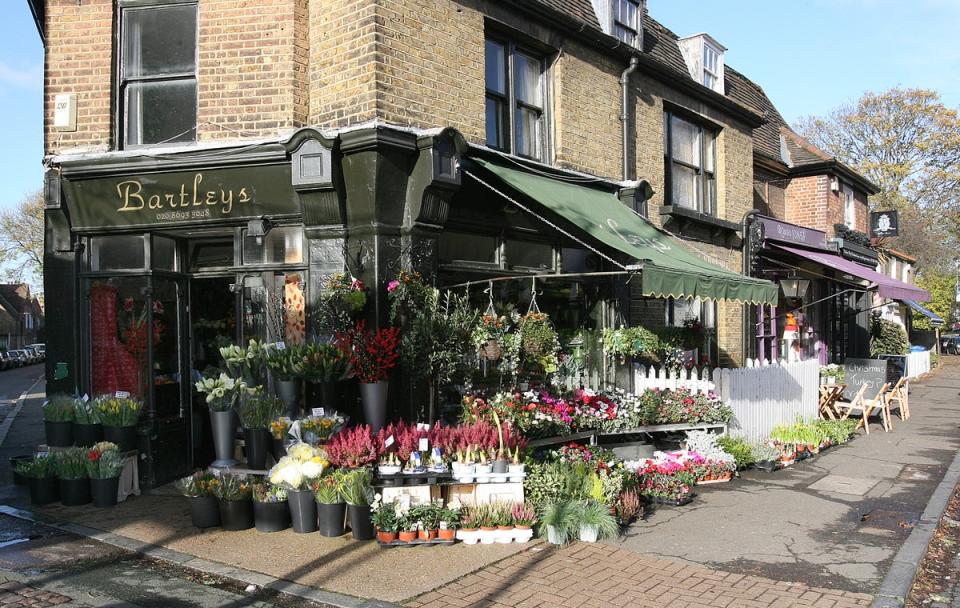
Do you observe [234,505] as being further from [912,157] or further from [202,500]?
[912,157]

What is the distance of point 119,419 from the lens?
27.2 feet

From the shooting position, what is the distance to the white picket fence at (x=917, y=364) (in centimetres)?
2597

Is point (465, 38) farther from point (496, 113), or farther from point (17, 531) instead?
point (17, 531)

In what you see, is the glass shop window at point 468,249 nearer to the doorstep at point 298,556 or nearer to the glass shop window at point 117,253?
the doorstep at point 298,556

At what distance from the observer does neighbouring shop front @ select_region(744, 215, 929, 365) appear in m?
15.6

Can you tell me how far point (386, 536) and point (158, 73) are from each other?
245 inches

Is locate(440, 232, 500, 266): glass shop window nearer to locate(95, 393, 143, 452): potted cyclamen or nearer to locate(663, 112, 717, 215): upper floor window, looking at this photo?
locate(95, 393, 143, 452): potted cyclamen

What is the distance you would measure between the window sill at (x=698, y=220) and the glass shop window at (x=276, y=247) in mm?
6750

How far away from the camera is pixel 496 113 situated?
Result: 393 inches

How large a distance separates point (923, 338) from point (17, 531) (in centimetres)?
3777

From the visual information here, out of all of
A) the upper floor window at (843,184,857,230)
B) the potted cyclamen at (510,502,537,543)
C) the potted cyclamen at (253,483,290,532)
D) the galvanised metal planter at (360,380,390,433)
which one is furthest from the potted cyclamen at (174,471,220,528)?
the upper floor window at (843,184,857,230)

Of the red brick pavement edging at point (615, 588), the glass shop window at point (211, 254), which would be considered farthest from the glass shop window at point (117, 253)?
the red brick pavement edging at point (615, 588)

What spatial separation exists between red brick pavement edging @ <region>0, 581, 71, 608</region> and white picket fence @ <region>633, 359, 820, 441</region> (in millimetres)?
7601

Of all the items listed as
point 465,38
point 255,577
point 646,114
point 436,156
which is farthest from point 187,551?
point 646,114
